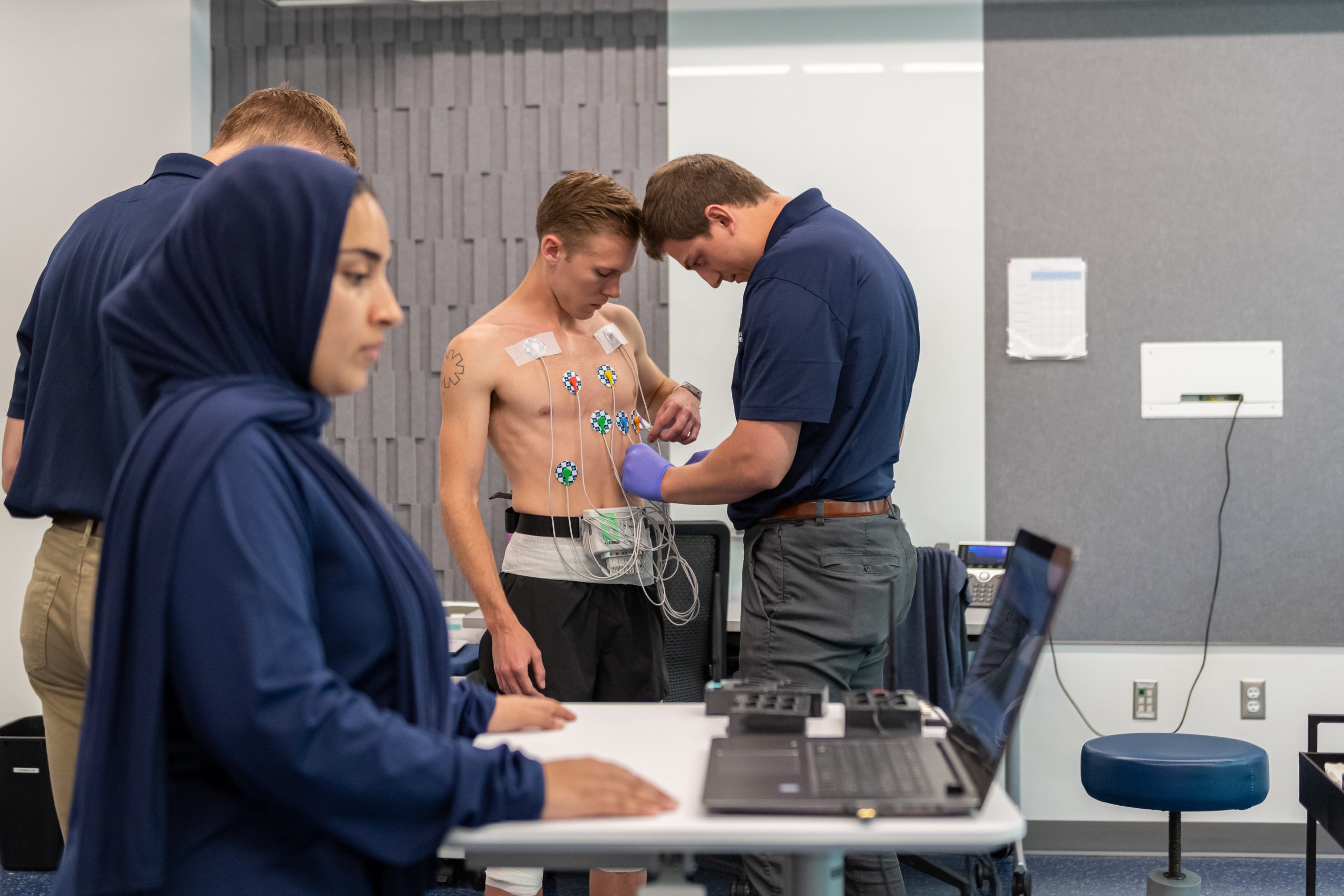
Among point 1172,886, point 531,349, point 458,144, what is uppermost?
point 458,144

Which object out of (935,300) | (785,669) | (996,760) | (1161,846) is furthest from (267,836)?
(1161,846)

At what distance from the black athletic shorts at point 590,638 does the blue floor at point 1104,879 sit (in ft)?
3.56

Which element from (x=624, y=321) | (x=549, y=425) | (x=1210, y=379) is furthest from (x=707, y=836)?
(x=1210, y=379)

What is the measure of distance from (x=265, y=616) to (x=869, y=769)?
2.05ft

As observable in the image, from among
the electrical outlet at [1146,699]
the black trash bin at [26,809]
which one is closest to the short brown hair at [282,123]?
the black trash bin at [26,809]

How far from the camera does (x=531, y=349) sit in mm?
2250

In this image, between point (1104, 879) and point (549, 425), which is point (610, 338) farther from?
point (1104, 879)

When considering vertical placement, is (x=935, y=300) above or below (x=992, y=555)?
above

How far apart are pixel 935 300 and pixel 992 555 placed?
0.88 metres

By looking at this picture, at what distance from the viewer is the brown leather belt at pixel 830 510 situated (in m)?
2.01

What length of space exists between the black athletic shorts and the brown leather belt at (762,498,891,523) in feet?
1.43

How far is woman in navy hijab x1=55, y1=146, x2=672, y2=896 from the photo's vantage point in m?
0.90

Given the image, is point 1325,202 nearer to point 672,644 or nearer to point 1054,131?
point 1054,131

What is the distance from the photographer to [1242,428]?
3434mm
